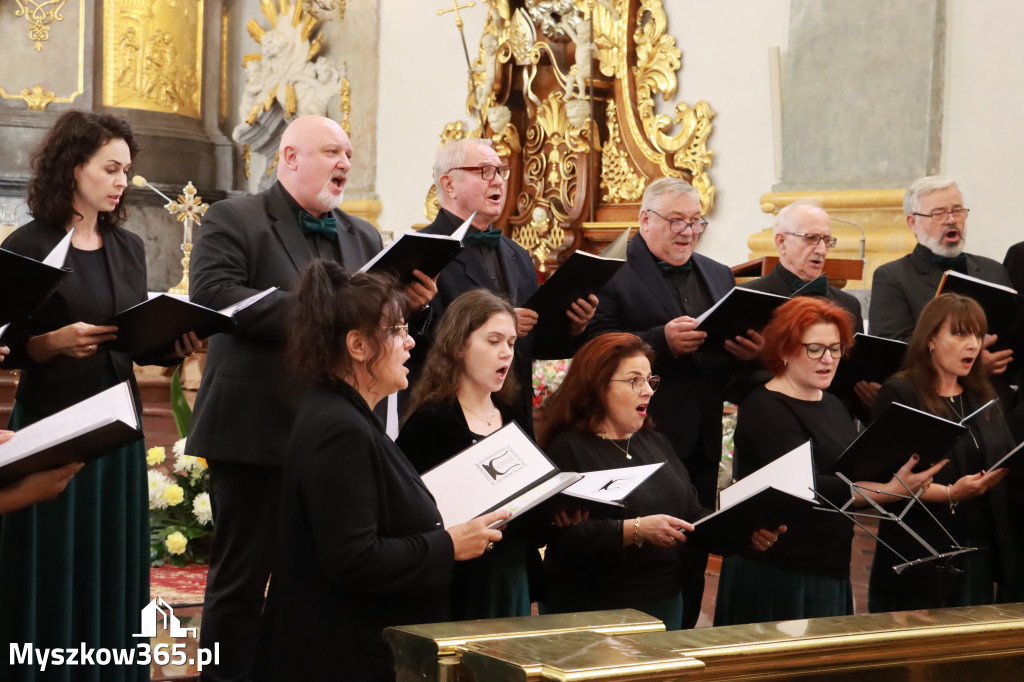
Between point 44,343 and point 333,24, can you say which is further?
point 333,24

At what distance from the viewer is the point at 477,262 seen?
381cm

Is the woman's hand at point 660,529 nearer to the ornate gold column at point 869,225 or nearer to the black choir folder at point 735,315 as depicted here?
the black choir folder at point 735,315

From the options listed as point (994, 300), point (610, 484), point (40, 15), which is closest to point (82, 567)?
point (610, 484)

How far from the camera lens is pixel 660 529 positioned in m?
2.89

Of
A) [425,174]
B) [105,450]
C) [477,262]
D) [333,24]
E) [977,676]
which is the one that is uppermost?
[333,24]

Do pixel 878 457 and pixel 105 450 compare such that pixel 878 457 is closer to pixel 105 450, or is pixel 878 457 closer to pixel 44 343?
pixel 105 450

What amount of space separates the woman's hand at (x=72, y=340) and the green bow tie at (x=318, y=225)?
0.62m

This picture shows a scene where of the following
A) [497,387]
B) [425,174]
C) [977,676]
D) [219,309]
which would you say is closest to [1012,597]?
[497,387]

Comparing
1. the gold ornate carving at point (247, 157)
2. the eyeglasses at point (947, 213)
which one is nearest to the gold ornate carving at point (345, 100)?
the gold ornate carving at point (247, 157)

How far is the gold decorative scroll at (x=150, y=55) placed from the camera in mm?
11281

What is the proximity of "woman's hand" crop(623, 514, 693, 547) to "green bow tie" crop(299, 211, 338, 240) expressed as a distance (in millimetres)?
1220

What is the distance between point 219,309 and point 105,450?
111cm

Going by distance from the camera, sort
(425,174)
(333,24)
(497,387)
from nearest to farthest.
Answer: (497,387) → (425,174) → (333,24)

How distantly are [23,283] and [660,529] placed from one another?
159cm
